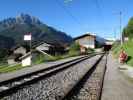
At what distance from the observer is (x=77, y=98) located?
10.4 meters

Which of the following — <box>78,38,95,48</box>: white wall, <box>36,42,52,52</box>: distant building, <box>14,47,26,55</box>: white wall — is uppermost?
<box>78,38,95,48</box>: white wall

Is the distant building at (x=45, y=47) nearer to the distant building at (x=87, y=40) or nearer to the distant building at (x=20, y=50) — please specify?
A: the distant building at (x=87, y=40)

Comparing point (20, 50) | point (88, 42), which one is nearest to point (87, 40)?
point (88, 42)

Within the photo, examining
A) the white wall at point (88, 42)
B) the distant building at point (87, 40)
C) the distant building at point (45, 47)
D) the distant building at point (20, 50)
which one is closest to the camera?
the distant building at point (45, 47)

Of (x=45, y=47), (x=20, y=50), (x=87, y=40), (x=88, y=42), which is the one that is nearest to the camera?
(x=45, y=47)

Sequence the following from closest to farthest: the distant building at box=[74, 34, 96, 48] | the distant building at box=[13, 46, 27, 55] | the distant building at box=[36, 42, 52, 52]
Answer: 1. the distant building at box=[36, 42, 52, 52]
2. the distant building at box=[74, 34, 96, 48]
3. the distant building at box=[13, 46, 27, 55]

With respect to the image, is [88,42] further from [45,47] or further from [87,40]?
[45,47]

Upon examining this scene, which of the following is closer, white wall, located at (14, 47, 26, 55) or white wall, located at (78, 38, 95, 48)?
white wall, located at (78, 38, 95, 48)

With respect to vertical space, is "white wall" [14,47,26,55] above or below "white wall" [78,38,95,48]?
below

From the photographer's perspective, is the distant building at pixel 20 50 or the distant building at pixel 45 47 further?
the distant building at pixel 20 50

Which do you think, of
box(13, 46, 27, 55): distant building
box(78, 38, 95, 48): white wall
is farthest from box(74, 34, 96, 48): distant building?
box(13, 46, 27, 55): distant building

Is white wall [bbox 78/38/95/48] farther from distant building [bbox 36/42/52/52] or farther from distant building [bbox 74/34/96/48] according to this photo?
distant building [bbox 36/42/52/52]

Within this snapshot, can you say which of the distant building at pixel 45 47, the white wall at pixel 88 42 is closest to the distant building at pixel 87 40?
the white wall at pixel 88 42

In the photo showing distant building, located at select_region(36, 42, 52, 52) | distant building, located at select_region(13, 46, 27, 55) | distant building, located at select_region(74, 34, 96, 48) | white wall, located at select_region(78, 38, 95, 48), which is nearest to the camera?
distant building, located at select_region(36, 42, 52, 52)
